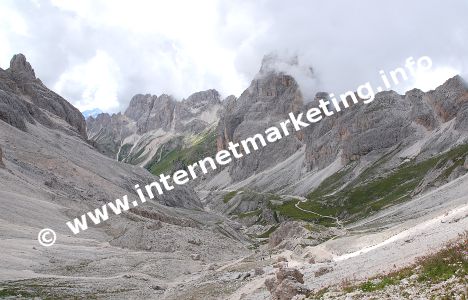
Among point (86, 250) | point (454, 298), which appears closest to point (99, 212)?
point (86, 250)

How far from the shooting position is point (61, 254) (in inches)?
2630

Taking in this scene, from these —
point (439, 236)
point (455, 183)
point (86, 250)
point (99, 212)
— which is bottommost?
point (455, 183)

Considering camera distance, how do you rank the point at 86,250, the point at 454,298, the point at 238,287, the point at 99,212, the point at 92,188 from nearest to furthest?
the point at 454,298 → the point at 238,287 → the point at 86,250 → the point at 99,212 → the point at 92,188

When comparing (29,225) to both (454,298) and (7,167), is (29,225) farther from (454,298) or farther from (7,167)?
(454,298)

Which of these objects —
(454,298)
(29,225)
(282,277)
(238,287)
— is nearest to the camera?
(454,298)

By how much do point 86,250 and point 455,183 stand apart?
291ft

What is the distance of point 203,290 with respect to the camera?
5172 cm

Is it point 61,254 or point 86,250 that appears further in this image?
point 86,250

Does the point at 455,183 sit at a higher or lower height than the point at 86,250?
lower

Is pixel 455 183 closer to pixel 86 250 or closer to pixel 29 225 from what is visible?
pixel 86 250

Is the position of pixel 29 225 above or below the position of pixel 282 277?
above

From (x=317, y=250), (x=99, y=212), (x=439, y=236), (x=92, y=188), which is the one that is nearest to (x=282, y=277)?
(x=439, y=236)

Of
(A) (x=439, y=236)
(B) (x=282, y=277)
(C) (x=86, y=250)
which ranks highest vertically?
(C) (x=86, y=250)

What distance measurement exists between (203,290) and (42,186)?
77.7 meters
